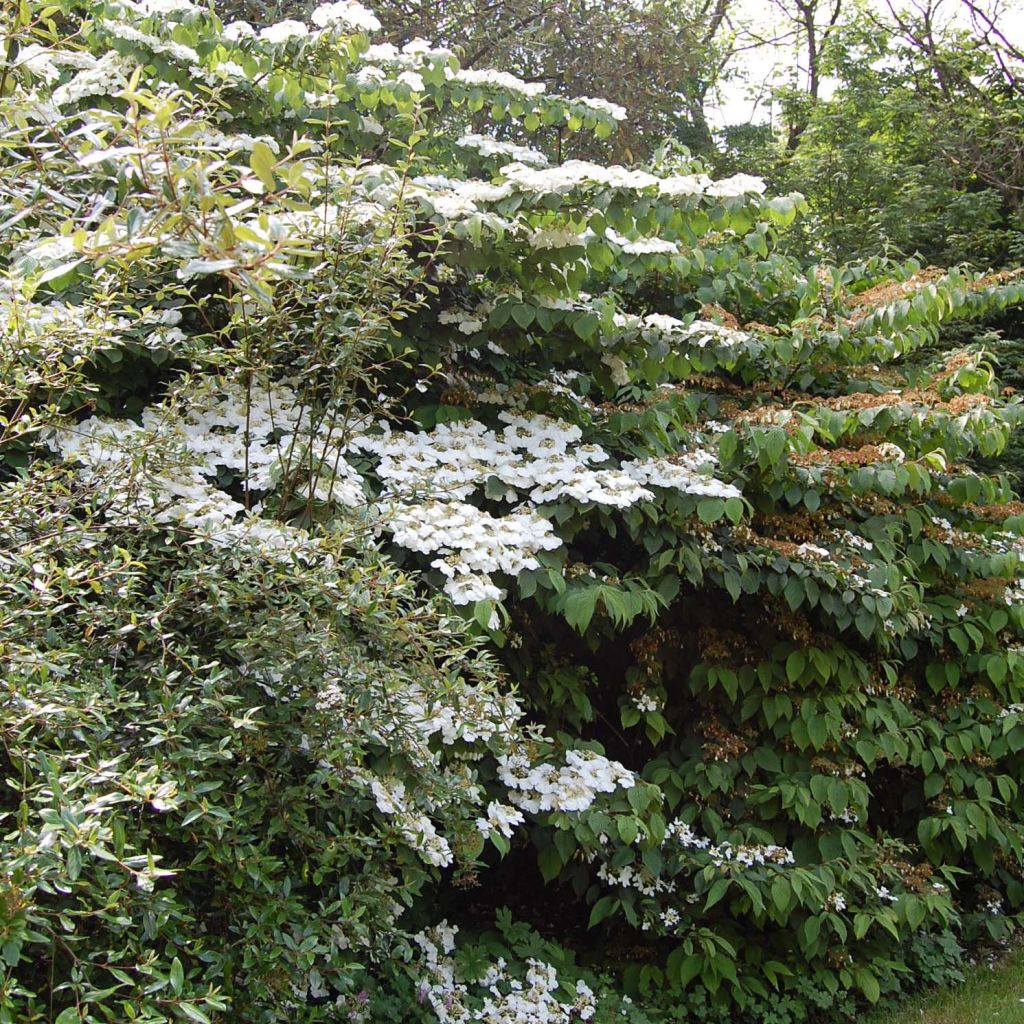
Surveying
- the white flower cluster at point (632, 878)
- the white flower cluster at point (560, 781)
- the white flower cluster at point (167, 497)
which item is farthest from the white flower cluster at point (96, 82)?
the white flower cluster at point (632, 878)

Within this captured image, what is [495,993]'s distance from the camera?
2998mm

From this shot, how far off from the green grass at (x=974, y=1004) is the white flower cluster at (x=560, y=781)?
4.42 feet

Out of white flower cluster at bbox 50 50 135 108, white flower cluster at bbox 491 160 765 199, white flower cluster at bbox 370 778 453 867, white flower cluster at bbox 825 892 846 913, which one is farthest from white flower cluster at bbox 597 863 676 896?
white flower cluster at bbox 50 50 135 108

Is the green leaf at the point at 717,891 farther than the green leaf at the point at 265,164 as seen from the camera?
Yes

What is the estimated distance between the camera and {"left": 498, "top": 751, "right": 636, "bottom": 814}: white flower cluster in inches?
117

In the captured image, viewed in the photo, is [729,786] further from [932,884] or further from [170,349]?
[170,349]

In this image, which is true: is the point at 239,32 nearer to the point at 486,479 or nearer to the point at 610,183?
the point at 610,183

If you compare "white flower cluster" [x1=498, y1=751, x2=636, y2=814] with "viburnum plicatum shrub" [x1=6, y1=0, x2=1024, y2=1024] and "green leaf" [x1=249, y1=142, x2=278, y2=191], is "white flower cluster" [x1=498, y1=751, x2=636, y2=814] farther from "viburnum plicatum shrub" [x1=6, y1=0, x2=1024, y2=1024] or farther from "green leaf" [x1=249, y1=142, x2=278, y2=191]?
"green leaf" [x1=249, y1=142, x2=278, y2=191]

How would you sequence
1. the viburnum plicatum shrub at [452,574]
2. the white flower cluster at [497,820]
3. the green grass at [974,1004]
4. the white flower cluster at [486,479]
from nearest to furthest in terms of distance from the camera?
1. the viburnum plicatum shrub at [452,574]
2. the white flower cluster at [497,820]
3. the white flower cluster at [486,479]
4. the green grass at [974,1004]

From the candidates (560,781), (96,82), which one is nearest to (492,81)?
(96,82)

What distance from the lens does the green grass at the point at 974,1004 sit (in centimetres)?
355

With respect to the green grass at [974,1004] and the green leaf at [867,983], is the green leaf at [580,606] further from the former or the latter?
the green grass at [974,1004]

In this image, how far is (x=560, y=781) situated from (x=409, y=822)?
0.81 meters

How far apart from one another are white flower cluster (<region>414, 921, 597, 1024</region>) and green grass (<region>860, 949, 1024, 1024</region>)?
3.74ft
